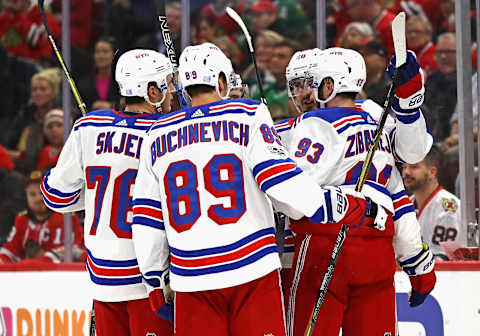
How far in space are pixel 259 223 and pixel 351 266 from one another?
16.3 inches

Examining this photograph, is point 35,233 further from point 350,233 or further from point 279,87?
point 350,233

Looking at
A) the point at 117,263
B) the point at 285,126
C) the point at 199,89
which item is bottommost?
the point at 117,263

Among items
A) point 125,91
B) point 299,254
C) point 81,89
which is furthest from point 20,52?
point 299,254

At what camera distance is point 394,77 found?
2775 millimetres

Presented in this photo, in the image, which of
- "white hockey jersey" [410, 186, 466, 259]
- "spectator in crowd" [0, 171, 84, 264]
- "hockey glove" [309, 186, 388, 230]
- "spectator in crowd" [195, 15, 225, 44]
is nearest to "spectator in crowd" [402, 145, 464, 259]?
"white hockey jersey" [410, 186, 466, 259]

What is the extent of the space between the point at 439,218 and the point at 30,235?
2412 mm

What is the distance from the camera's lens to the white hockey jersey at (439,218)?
395 centimetres

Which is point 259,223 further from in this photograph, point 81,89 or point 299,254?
point 81,89

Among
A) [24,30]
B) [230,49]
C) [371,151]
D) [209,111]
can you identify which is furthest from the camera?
[24,30]

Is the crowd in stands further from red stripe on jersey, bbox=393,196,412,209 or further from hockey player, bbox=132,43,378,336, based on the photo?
hockey player, bbox=132,43,378,336

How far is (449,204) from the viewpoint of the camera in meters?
3.99

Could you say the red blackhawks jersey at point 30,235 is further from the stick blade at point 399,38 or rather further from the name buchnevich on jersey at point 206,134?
the stick blade at point 399,38

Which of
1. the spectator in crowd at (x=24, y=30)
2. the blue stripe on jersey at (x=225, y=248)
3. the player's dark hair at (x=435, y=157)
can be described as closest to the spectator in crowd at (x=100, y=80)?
the spectator in crowd at (x=24, y=30)

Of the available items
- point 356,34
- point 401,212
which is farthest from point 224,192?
point 356,34
